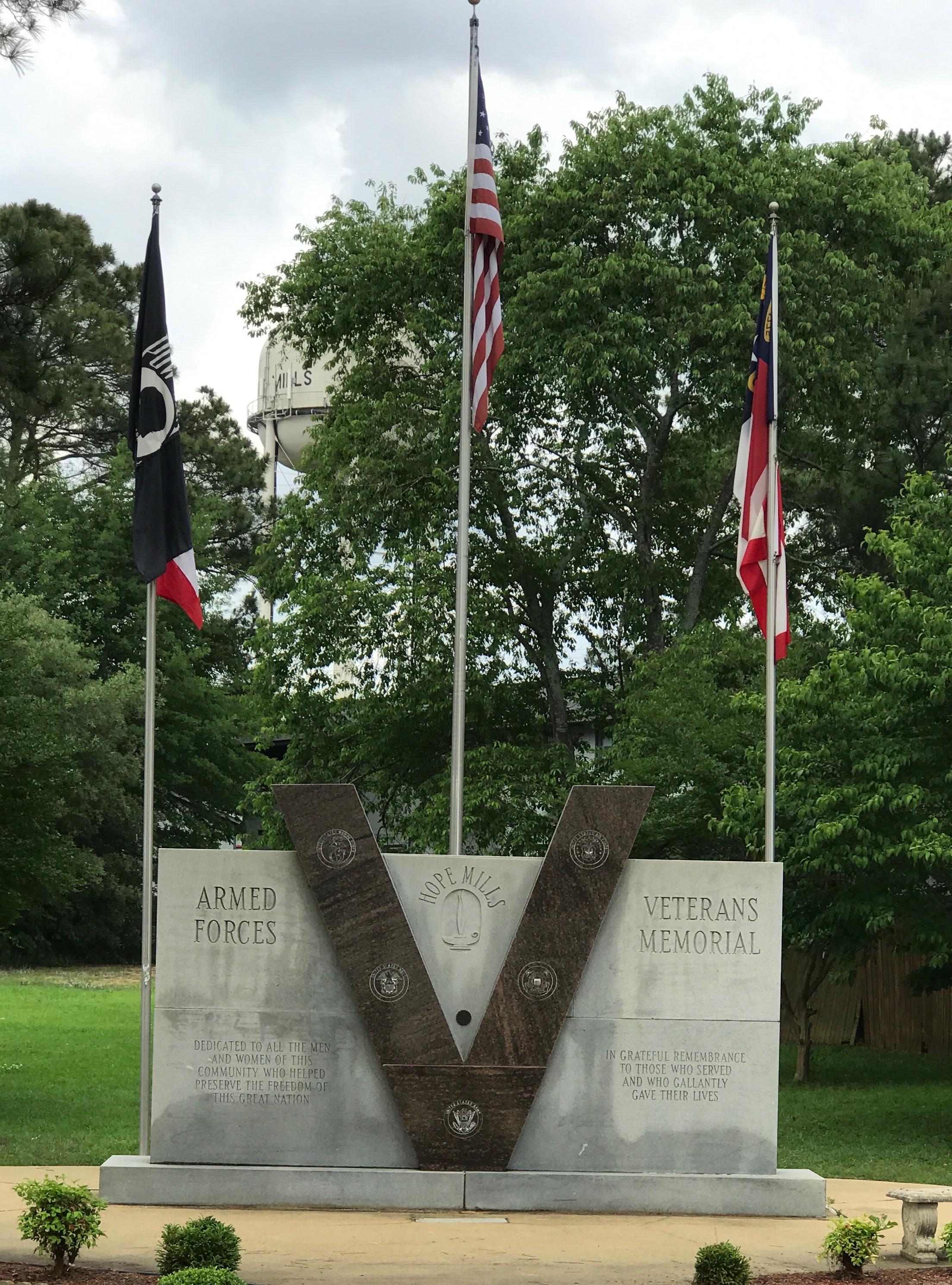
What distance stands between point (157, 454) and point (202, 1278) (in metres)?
7.49

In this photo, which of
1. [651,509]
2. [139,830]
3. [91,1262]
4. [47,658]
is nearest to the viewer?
[91,1262]

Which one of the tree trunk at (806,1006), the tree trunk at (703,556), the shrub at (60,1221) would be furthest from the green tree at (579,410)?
the shrub at (60,1221)

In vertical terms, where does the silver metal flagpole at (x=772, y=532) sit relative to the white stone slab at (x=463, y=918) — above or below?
above

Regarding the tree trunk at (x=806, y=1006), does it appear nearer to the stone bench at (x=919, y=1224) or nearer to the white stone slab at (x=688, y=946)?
the white stone slab at (x=688, y=946)

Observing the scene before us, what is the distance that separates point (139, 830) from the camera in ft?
159

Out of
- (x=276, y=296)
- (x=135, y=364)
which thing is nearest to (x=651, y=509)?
(x=276, y=296)

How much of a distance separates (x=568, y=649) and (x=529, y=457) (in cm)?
397

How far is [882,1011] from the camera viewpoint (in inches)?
1160

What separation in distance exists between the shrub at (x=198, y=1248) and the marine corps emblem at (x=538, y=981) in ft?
11.5

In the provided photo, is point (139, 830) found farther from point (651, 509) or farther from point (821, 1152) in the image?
point (821, 1152)

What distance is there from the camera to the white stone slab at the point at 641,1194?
1234cm

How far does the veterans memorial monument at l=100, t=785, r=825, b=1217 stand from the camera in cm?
1241

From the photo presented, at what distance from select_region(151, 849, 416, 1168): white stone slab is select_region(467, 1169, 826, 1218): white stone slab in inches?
29.0

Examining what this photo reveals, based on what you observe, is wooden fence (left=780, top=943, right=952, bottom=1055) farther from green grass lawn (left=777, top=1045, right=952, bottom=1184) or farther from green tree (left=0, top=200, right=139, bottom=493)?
green tree (left=0, top=200, right=139, bottom=493)
